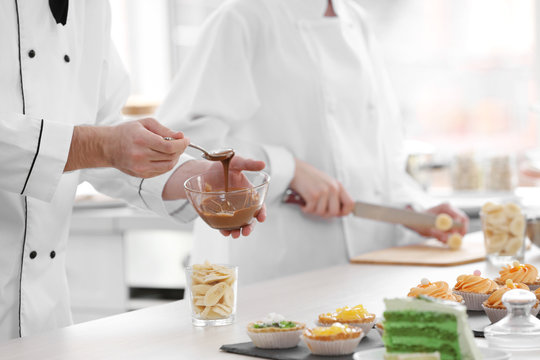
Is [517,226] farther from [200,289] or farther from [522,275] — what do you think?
[200,289]

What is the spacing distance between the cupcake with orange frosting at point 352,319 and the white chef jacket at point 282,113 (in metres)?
0.86

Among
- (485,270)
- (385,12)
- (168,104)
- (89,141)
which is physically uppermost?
(385,12)

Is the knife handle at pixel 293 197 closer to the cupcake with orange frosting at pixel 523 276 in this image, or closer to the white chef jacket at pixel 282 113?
the white chef jacket at pixel 282 113

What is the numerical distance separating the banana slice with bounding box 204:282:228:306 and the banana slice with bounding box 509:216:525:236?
2.90 feet

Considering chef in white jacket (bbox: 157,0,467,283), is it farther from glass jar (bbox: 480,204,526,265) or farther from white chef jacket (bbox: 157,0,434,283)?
Result: glass jar (bbox: 480,204,526,265)

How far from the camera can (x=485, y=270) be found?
1919mm

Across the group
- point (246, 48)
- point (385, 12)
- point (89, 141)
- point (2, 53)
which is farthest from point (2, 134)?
point (385, 12)

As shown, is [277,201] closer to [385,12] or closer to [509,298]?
[509,298]

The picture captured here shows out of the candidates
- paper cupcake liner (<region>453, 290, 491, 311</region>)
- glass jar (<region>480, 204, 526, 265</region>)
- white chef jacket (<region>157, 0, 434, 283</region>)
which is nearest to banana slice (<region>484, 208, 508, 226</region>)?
glass jar (<region>480, 204, 526, 265</region>)

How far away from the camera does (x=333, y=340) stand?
111 cm

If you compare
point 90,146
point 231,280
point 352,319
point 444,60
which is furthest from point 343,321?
point 444,60

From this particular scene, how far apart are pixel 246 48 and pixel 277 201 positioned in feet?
1.31

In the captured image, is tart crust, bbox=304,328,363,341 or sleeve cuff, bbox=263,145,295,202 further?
sleeve cuff, bbox=263,145,295,202

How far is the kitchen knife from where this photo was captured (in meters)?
2.18
